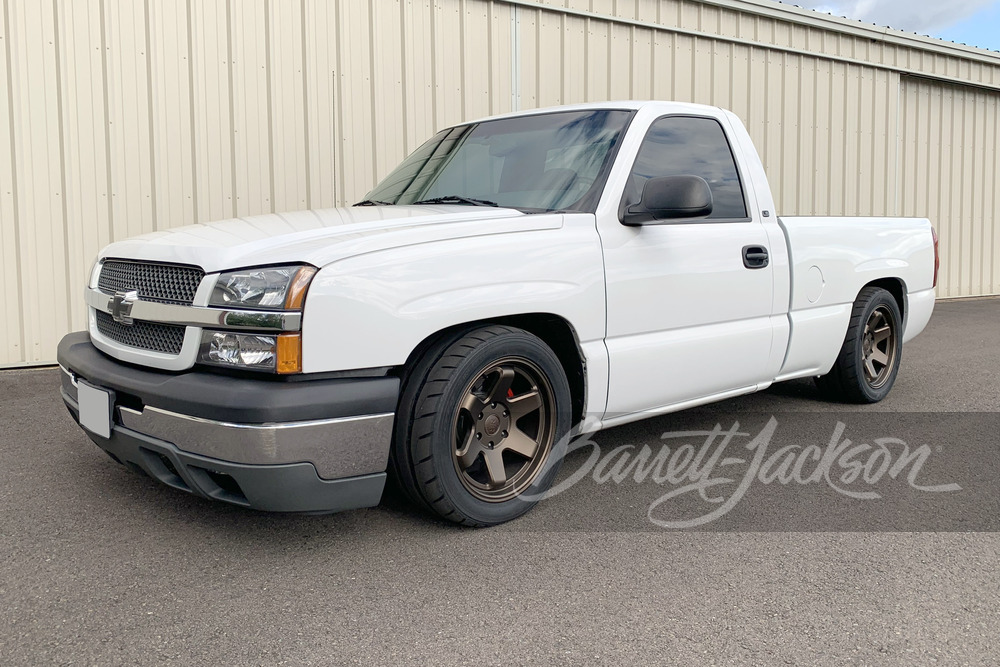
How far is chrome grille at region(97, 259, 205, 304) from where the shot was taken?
117 inches

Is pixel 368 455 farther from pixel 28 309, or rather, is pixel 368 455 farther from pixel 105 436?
pixel 28 309

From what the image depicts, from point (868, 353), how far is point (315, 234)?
4.00 m

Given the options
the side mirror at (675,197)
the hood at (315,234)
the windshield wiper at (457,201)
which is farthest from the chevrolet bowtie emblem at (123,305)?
the side mirror at (675,197)

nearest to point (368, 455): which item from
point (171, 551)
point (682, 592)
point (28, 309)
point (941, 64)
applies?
point (171, 551)

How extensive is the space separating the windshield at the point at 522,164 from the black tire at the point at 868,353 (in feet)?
7.38

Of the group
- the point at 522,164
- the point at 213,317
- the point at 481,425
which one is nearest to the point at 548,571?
the point at 481,425

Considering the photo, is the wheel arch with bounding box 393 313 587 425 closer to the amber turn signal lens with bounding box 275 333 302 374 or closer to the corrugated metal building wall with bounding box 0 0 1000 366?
the amber turn signal lens with bounding box 275 333 302 374

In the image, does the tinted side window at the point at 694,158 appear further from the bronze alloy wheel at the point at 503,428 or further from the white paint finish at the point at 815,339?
the bronze alloy wheel at the point at 503,428

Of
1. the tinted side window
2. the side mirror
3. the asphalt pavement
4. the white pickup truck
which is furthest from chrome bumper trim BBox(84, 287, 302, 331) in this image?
the tinted side window

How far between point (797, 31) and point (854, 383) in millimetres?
7463

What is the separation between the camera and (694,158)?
426 centimetres

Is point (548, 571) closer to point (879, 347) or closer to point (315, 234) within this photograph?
point (315, 234)

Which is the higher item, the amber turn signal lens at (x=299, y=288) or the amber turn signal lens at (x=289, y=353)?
the amber turn signal lens at (x=299, y=288)

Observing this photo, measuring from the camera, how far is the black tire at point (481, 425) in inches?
120
